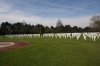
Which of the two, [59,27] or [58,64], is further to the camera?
[59,27]

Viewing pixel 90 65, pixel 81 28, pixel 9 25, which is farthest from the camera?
pixel 81 28

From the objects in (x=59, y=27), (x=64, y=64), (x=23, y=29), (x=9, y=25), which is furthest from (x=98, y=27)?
(x=64, y=64)

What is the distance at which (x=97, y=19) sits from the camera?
4203 inches

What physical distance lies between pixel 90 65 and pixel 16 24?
355 ft

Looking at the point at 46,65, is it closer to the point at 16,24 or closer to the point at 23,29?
the point at 23,29

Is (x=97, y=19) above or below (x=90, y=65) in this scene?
Result: above

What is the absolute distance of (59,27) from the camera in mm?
114812

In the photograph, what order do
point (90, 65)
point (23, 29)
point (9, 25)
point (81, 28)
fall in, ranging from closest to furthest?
point (90, 65) → point (23, 29) → point (9, 25) → point (81, 28)

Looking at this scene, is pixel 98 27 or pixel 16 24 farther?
pixel 16 24

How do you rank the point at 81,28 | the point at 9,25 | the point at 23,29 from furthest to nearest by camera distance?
the point at 81,28
the point at 9,25
the point at 23,29

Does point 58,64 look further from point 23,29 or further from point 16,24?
point 16,24

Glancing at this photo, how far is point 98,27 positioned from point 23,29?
127 ft

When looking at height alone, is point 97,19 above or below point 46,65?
above

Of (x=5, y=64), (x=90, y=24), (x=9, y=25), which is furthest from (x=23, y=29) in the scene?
(x=5, y=64)
